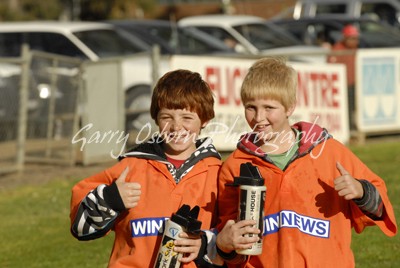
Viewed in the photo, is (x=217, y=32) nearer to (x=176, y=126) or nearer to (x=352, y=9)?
(x=352, y=9)

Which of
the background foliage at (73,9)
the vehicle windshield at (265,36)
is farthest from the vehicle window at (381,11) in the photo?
the background foliage at (73,9)

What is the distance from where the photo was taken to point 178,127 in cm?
492

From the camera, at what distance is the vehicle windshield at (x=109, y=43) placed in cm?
1798

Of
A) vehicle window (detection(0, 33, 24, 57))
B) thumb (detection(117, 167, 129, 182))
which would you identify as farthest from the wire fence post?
thumb (detection(117, 167, 129, 182))

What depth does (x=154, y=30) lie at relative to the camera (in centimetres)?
2061

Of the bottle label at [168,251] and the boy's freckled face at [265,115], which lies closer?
the bottle label at [168,251]

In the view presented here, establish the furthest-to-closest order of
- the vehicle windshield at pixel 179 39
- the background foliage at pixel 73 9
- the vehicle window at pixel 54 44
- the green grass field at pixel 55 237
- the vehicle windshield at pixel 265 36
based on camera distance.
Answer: the background foliage at pixel 73 9, the vehicle windshield at pixel 265 36, the vehicle windshield at pixel 179 39, the vehicle window at pixel 54 44, the green grass field at pixel 55 237

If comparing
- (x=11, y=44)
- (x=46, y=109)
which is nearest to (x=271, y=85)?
(x=46, y=109)

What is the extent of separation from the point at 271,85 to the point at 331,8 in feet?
77.9

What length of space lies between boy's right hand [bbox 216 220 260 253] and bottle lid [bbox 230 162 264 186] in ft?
0.54

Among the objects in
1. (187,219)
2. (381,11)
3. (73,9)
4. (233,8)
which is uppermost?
(73,9)

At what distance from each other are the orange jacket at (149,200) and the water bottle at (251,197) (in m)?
0.39

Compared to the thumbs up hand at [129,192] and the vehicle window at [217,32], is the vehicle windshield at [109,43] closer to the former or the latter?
the vehicle window at [217,32]

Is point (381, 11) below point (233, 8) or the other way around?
below
